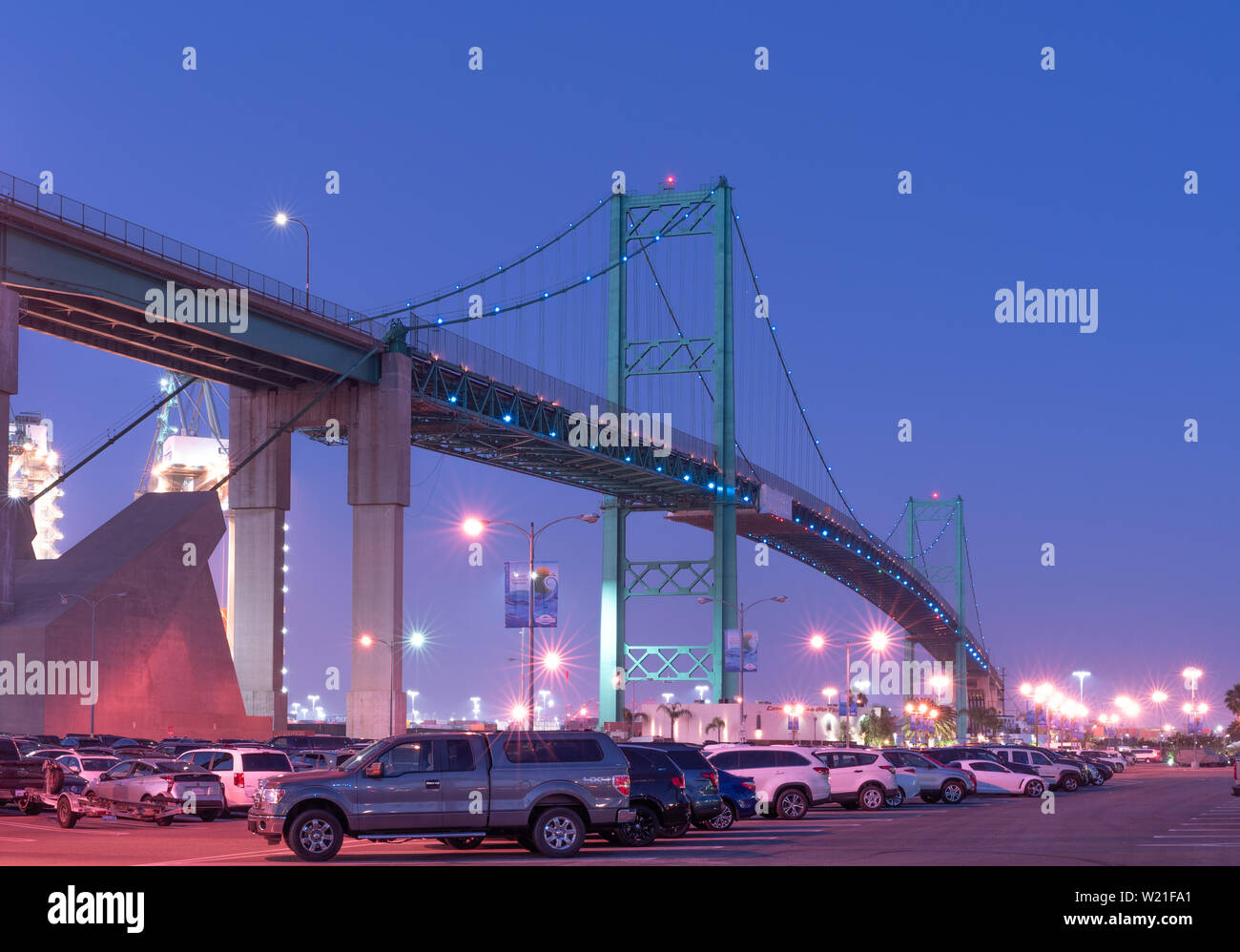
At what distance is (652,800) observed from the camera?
24.2 metres

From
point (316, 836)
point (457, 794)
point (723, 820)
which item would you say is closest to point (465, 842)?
point (457, 794)

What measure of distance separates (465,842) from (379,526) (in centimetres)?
3971

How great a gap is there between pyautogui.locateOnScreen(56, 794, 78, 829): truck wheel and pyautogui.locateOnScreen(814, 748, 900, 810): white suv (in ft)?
51.2

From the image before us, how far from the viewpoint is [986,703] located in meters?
192

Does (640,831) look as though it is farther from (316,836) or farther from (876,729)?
(876,729)

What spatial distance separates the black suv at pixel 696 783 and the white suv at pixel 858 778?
8.57 m

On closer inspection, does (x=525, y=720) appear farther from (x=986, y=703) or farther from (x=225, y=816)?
(x=986, y=703)

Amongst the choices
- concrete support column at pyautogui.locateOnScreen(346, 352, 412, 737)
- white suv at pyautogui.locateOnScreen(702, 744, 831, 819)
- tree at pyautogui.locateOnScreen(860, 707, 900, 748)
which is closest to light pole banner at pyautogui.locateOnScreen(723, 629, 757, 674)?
concrete support column at pyautogui.locateOnScreen(346, 352, 412, 737)

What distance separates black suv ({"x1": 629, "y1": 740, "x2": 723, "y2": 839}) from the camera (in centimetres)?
2592

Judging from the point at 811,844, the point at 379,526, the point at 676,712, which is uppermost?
the point at 379,526

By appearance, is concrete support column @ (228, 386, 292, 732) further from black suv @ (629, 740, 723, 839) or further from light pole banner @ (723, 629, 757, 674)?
black suv @ (629, 740, 723, 839)

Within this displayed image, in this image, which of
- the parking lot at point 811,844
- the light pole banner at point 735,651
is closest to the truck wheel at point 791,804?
the parking lot at point 811,844
